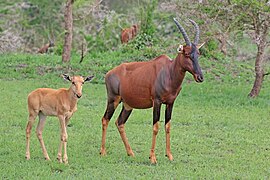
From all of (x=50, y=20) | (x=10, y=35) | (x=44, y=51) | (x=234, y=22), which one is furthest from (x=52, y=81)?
(x=50, y=20)

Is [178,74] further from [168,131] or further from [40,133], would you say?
[40,133]

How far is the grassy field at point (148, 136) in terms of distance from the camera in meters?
8.89

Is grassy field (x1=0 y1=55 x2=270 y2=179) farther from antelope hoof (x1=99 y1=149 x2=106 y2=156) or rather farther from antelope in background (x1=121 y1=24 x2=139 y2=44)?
antelope in background (x1=121 y1=24 x2=139 y2=44)

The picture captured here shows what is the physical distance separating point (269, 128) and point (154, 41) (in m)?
9.17

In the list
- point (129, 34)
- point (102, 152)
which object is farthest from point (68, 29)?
point (102, 152)

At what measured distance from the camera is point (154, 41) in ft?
69.8

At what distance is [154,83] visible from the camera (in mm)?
9867

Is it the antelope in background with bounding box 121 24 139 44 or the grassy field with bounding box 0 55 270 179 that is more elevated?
the antelope in background with bounding box 121 24 139 44

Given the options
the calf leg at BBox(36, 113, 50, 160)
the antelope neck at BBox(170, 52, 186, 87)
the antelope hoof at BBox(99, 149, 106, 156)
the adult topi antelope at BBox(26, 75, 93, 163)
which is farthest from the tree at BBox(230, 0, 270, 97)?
the calf leg at BBox(36, 113, 50, 160)

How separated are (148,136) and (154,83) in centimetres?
189

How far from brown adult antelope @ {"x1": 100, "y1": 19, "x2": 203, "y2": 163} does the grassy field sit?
575 millimetres

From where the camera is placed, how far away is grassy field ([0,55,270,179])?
889cm

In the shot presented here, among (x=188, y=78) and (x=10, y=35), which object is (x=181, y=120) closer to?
(x=188, y=78)

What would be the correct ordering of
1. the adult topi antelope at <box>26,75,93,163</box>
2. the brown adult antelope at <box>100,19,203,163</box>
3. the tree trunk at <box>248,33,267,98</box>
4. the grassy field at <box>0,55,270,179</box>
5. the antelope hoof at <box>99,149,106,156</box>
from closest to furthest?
the grassy field at <box>0,55,270,179</box>
the adult topi antelope at <box>26,75,93,163</box>
the brown adult antelope at <box>100,19,203,163</box>
the antelope hoof at <box>99,149,106,156</box>
the tree trunk at <box>248,33,267,98</box>
